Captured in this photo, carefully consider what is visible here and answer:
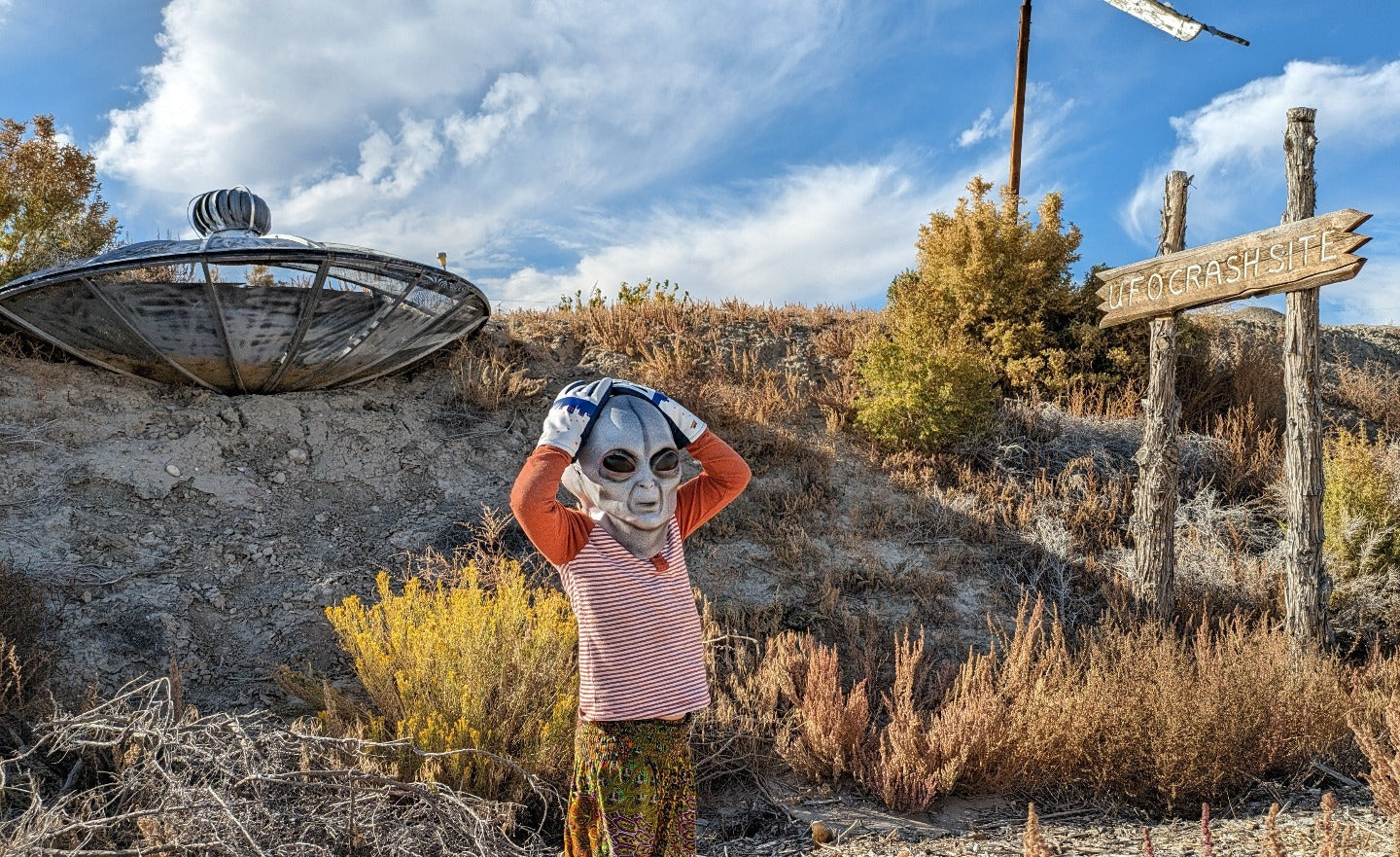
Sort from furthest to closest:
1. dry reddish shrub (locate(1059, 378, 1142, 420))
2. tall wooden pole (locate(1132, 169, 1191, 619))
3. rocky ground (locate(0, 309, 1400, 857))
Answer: dry reddish shrub (locate(1059, 378, 1142, 420)) < tall wooden pole (locate(1132, 169, 1191, 619)) < rocky ground (locate(0, 309, 1400, 857))

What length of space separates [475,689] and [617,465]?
1.86 meters

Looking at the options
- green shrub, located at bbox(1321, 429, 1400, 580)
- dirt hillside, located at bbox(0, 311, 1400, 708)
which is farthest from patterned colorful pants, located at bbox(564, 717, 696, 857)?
green shrub, located at bbox(1321, 429, 1400, 580)

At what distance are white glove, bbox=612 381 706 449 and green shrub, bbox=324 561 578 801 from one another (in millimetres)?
1773

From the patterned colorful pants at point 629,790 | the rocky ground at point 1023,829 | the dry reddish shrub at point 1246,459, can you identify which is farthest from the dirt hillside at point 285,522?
the patterned colorful pants at point 629,790

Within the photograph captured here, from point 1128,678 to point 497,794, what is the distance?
11.5 feet

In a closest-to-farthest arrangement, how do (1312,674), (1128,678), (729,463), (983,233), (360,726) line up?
(729,463)
(360,726)
(1128,678)
(1312,674)
(983,233)

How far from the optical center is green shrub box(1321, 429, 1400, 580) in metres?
7.66

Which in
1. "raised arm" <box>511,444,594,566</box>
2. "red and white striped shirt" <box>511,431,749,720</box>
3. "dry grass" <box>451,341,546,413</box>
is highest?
"dry grass" <box>451,341,546,413</box>

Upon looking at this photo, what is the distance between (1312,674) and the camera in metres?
5.58

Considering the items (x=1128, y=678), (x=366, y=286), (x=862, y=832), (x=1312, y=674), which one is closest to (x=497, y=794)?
(x=862, y=832)

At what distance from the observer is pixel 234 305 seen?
8.35 meters

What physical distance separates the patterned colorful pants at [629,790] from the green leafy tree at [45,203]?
1188cm

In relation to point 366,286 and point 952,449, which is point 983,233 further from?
point 366,286

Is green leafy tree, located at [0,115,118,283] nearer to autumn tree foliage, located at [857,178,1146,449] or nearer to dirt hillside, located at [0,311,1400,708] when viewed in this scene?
dirt hillside, located at [0,311,1400,708]
